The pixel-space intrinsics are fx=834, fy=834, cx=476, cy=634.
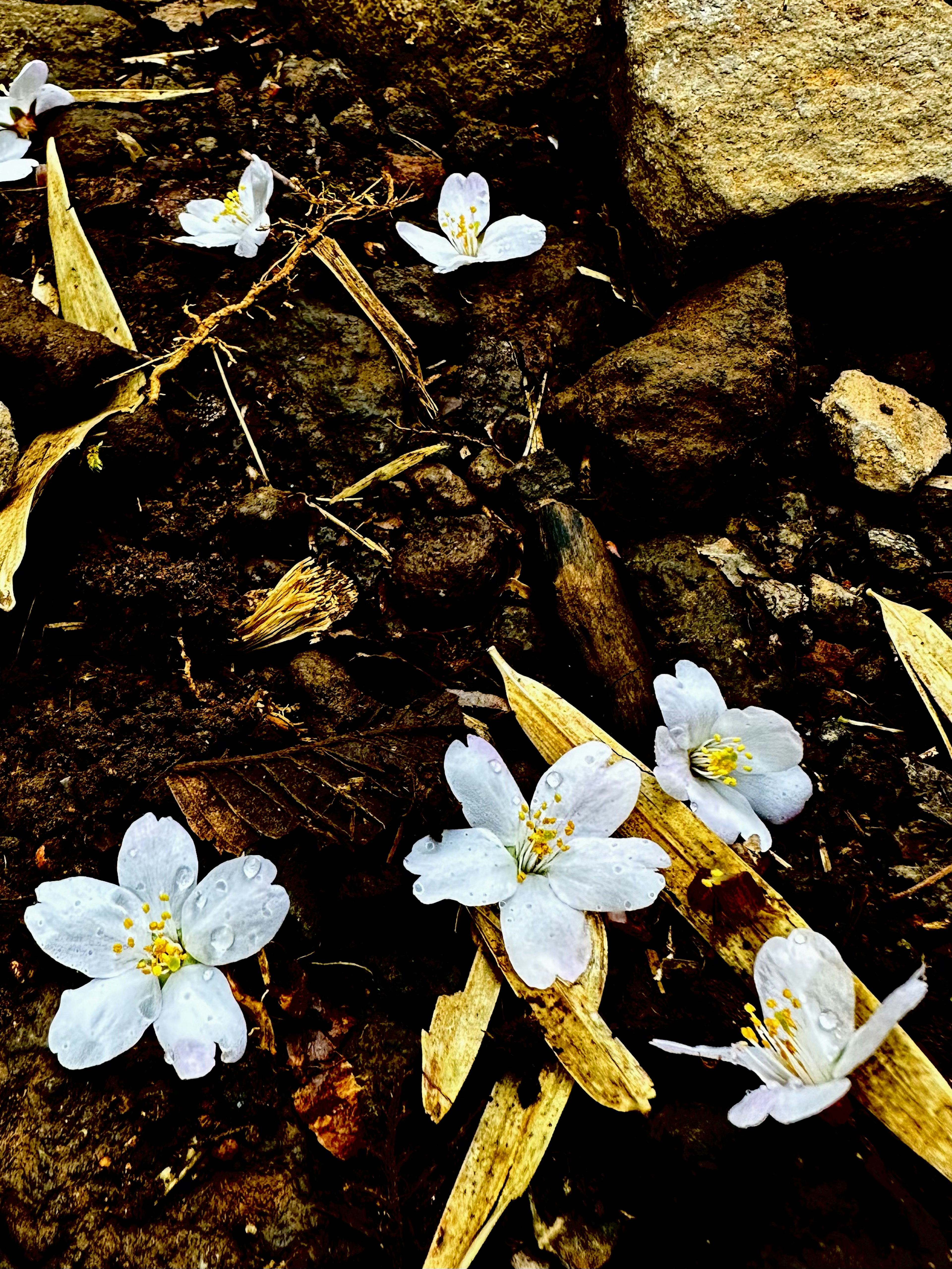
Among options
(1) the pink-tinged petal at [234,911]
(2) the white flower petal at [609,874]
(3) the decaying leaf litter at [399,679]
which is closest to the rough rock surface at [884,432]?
(3) the decaying leaf litter at [399,679]

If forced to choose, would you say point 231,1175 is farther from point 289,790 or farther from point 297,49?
point 297,49

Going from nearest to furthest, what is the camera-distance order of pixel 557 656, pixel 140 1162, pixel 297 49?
1. pixel 140 1162
2. pixel 557 656
3. pixel 297 49

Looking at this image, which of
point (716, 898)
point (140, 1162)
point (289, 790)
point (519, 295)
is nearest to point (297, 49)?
point (519, 295)

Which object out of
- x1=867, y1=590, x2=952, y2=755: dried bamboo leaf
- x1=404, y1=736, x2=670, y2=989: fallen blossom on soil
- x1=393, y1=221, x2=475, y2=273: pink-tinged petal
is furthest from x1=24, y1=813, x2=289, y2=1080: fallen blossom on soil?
x1=393, y1=221, x2=475, y2=273: pink-tinged petal

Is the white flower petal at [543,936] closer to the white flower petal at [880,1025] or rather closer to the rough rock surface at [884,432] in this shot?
the white flower petal at [880,1025]

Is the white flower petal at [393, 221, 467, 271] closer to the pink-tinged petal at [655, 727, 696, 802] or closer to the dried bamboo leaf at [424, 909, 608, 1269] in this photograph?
the pink-tinged petal at [655, 727, 696, 802]
